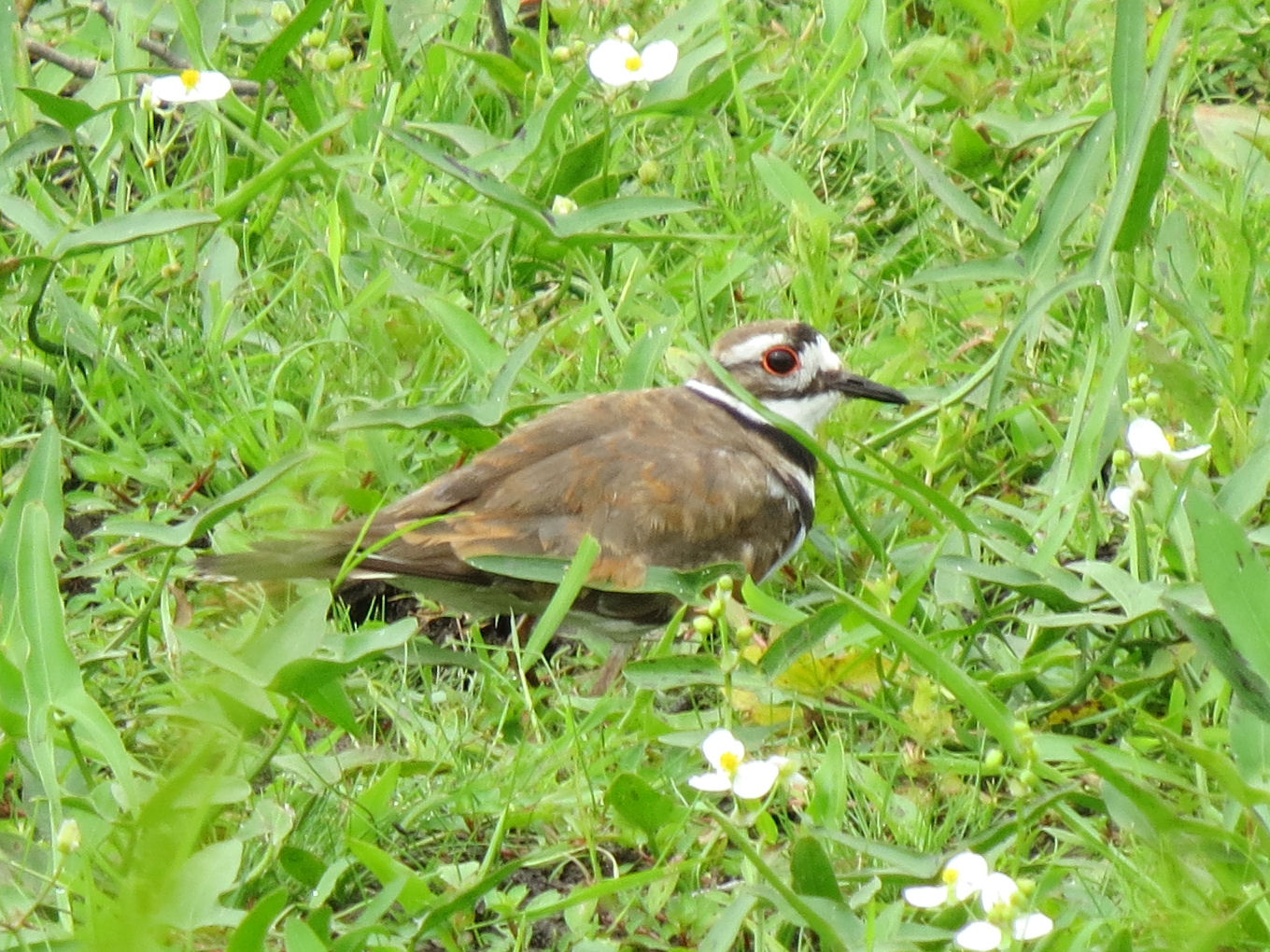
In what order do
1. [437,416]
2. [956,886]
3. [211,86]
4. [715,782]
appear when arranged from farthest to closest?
1. [211,86]
2. [437,416]
3. [715,782]
4. [956,886]

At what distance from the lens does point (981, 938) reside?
3.30 m

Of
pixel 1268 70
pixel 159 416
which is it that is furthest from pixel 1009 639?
pixel 1268 70

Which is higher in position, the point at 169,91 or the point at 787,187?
the point at 169,91

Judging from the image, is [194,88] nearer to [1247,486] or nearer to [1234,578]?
[1247,486]

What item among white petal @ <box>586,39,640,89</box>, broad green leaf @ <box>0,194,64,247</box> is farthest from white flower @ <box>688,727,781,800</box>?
white petal @ <box>586,39,640,89</box>

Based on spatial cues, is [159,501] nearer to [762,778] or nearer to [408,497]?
[408,497]

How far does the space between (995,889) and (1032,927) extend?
0.28 ft

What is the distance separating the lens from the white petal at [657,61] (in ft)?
20.8

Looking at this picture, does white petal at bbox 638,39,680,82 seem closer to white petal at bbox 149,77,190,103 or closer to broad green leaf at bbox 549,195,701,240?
broad green leaf at bbox 549,195,701,240

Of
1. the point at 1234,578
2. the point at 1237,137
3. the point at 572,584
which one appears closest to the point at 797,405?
the point at 1237,137

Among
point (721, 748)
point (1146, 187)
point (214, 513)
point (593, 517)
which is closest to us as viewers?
point (721, 748)

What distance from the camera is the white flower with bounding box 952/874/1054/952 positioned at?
3.21 meters

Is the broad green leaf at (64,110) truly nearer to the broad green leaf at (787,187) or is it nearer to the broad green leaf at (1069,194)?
the broad green leaf at (787,187)

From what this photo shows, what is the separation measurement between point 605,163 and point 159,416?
155 cm
